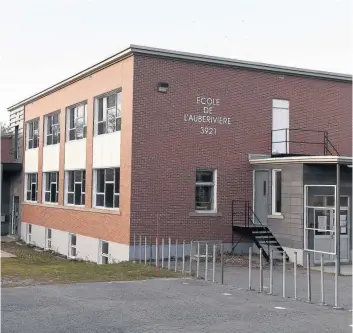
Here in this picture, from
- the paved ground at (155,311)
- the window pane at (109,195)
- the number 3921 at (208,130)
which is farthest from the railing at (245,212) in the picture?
the paved ground at (155,311)

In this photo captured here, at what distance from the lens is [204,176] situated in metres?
22.7

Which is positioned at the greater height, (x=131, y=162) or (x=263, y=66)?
(x=263, y=66)

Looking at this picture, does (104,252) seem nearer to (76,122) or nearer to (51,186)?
(76,122)

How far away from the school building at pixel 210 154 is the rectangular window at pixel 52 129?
4.43 metres

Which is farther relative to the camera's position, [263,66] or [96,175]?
[96,175]

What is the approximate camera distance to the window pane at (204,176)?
22531 mm

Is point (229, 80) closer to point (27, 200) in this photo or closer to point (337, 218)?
point (337, 218)

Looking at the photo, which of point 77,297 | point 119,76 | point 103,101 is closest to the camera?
point 77,297

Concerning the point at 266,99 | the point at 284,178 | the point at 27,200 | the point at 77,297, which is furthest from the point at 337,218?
the point at 27,200

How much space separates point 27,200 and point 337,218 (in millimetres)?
21529

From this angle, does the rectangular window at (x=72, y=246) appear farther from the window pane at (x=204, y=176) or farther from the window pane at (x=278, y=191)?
the window pane at (x=278, y=191)

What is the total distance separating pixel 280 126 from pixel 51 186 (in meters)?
13.5

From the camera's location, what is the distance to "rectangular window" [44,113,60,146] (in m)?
30.8

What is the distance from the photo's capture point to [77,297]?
12648 millimetres
